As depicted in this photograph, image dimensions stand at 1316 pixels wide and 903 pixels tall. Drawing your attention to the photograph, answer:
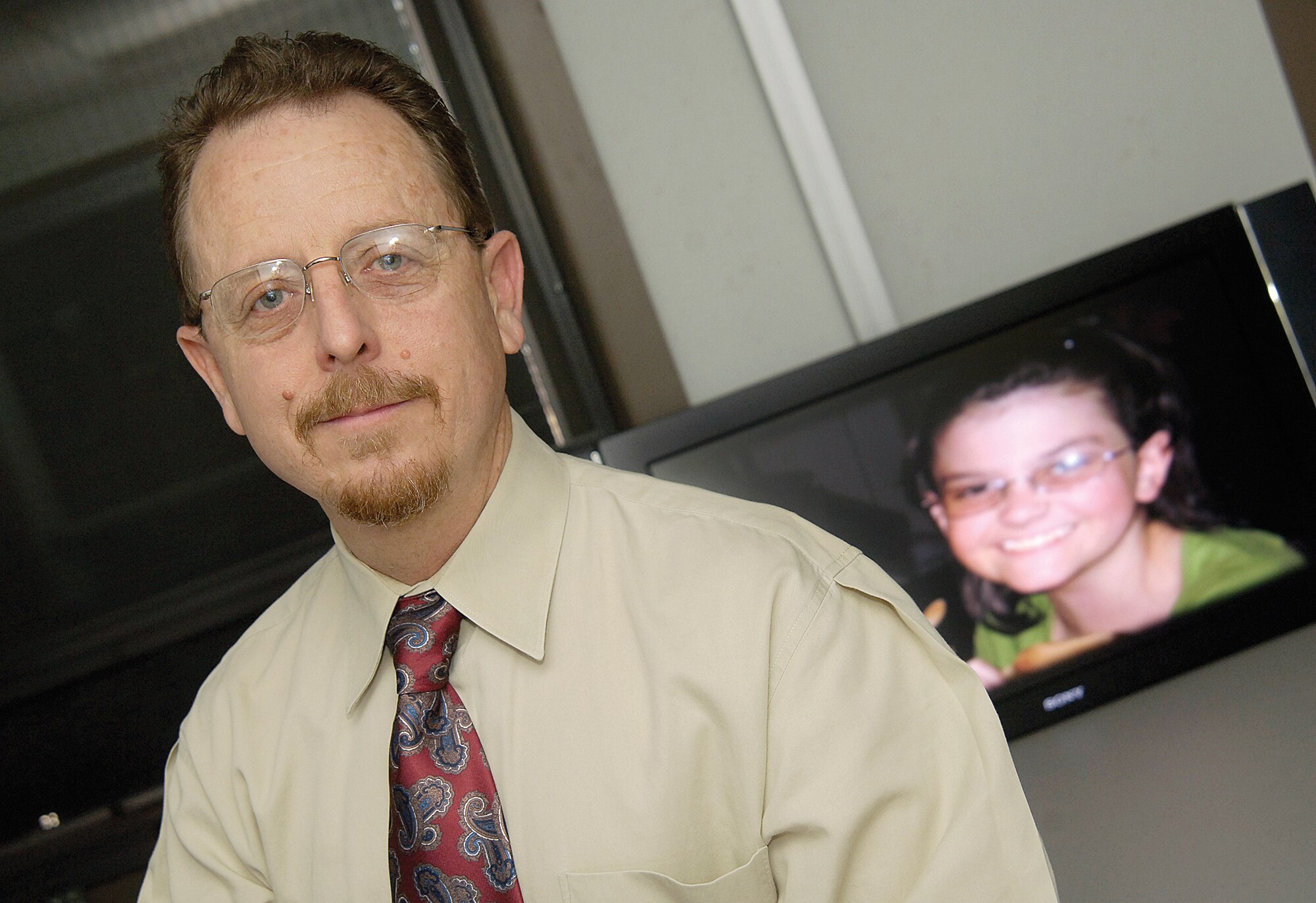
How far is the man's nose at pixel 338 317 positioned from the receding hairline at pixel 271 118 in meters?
0.14

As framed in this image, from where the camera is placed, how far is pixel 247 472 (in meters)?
1.51

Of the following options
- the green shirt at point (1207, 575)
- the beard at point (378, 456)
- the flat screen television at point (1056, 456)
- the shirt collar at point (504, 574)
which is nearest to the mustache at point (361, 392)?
the beard at point (378, 456)

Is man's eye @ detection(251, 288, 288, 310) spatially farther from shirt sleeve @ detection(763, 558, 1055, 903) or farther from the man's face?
shirt sleeve @ detection(763, 558, 1055, 903)

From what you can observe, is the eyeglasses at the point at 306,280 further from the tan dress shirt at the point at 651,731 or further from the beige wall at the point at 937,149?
the beige wall at the point at 937,149

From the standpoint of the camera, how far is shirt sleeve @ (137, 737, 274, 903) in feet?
2.79

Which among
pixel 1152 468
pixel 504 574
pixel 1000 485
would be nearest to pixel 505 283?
pixel 504 574

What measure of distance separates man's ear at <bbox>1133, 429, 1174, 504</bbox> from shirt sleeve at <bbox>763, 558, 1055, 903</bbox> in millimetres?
669

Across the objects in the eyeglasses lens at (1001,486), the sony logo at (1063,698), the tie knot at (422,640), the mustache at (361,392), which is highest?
the mustache at (361,392)

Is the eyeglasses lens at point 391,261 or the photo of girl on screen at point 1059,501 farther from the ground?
the eyeglasses lens at point 391,261

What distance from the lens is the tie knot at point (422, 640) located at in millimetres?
783

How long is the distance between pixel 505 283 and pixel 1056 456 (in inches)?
30.5

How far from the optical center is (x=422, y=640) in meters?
0.80

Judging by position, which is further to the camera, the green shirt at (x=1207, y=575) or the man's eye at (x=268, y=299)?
the green shirt at (x=1207, y=575)

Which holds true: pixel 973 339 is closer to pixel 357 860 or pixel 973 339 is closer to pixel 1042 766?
pixel 1042 766
